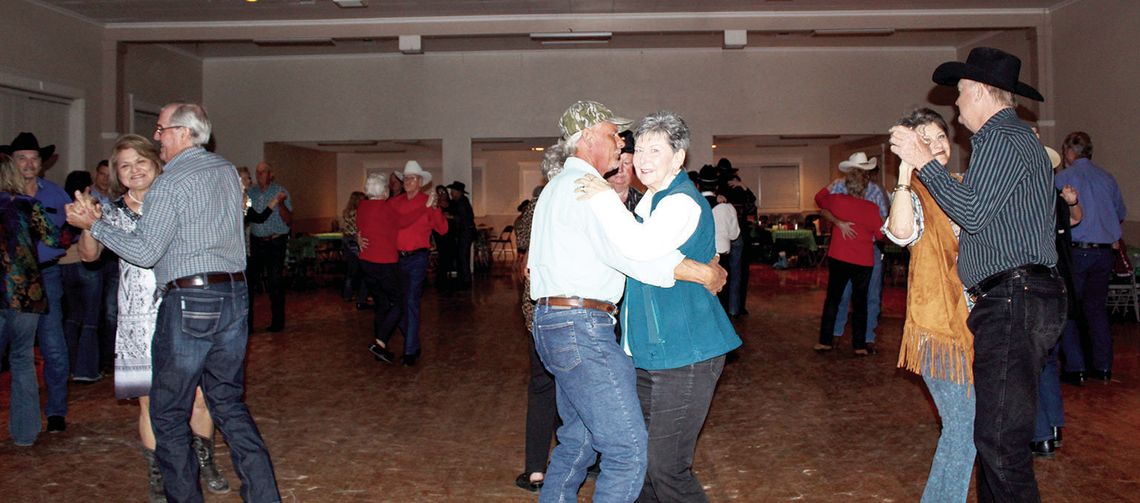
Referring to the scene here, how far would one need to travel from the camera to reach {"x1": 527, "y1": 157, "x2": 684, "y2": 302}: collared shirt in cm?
248

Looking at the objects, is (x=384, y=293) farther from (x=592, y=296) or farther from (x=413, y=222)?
(x=592, y=296)

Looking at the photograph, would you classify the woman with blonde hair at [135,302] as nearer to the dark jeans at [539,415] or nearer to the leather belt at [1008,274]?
the dark jeans at [539,415]

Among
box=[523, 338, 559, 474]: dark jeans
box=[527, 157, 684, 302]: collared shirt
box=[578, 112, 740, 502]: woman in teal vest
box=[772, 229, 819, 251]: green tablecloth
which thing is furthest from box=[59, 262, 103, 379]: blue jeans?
box=[772, 229, 819, 251]: green tablecloth

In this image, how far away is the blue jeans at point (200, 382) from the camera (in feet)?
9.68

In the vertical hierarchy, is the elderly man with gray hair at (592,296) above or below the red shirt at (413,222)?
below

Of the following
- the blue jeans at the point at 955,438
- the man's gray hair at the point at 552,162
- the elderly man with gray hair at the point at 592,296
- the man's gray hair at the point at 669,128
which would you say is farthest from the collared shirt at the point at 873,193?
the elderly man with gray hair at the point at 592,296

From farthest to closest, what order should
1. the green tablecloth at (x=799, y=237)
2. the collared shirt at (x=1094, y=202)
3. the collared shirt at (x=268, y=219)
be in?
1. the green tablecloth at (x=799, y=237)
2. the collared shirt at (x=268, y=219)
3. the collared shirt at (x=1094, y=202)

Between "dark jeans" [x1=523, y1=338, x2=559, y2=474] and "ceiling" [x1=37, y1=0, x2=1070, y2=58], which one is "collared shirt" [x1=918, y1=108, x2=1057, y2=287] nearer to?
"dark jeans" [x1=523, y1=338, x2=559, y2=474]

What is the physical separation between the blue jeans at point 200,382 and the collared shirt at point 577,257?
1.18 meters

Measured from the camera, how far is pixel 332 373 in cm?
647

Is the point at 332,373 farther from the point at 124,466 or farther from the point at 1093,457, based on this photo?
the point at 1093,457

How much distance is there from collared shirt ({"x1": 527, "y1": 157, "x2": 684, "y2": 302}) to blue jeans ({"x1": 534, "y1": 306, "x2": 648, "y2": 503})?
2.9 inches

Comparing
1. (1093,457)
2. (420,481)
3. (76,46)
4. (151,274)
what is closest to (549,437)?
(420,481)

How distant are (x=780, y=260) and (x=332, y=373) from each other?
476 inches
